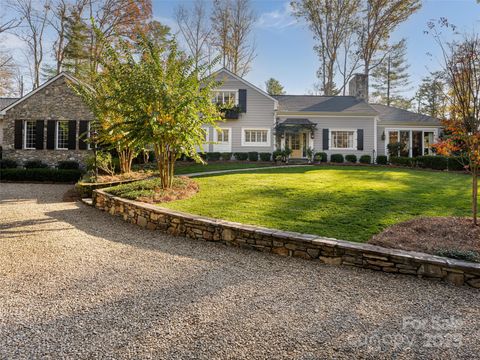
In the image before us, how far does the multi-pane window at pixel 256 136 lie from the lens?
18641 mm

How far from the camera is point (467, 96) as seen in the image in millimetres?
A: 4590

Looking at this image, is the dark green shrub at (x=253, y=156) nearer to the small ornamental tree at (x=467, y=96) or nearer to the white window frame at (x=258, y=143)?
the white window frame at (x=258, y=143)

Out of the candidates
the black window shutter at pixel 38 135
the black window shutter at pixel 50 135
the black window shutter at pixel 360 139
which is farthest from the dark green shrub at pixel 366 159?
the black window shutter at pixel 38 135

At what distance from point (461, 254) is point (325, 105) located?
17478 mm

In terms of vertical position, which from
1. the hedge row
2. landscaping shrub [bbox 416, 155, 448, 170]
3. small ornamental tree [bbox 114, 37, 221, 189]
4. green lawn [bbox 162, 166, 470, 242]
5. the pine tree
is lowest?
green lawn [bbox 162, 166, 470, 242]

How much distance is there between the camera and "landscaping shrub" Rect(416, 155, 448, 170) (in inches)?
564

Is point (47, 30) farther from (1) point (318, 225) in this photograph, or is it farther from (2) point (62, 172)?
(1) point (318, 225)

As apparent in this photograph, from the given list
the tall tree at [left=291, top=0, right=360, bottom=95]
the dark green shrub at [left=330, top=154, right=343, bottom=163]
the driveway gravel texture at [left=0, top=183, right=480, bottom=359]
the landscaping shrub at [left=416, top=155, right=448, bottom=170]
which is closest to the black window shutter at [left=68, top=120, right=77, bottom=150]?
the driveway gravel texture at [left=0, top=183, right=480, bottom=359]

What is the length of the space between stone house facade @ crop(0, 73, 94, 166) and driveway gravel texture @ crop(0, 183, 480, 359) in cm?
1299

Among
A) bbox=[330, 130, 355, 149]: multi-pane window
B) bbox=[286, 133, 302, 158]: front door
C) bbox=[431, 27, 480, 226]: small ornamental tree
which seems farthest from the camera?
bbox=[286, 133, 302, 158]: front door

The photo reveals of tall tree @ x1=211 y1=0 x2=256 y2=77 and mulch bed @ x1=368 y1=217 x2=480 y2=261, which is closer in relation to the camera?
mulch bed @ x1=368 y1=217 x2=480 y2=261

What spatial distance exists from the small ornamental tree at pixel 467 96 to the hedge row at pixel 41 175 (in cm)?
1358

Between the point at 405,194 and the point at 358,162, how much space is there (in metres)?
11.6

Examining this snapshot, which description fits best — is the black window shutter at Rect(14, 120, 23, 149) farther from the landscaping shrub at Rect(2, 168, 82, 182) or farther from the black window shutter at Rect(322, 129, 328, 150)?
the black window shutter at Rect(322, 129, 328, 150)
